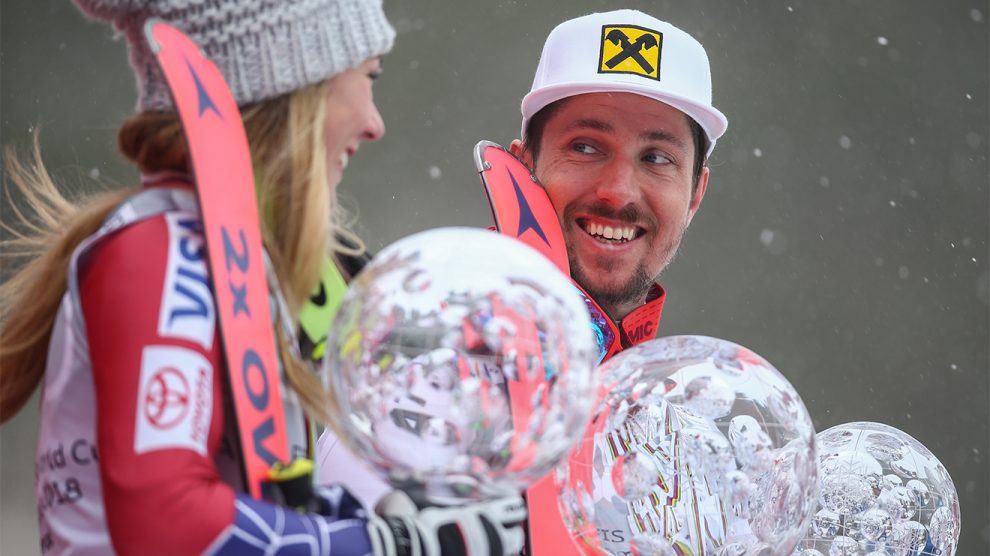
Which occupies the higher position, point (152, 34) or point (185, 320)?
point (152, 34)

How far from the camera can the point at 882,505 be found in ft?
5.48

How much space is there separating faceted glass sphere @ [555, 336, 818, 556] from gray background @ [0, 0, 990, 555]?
295cm

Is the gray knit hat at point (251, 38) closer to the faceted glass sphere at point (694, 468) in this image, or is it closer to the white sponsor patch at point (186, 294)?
the white sponsor patch at point (186, 294)

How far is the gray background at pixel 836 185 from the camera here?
430 cm

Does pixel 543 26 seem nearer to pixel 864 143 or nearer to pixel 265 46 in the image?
pixel 864 143

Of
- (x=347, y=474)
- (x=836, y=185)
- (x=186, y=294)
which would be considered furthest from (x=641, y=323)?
(x=836, y=185)

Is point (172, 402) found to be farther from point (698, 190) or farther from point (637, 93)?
point (698, 190)

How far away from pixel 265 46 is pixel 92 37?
3.01 m

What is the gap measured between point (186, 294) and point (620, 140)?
3.44ft

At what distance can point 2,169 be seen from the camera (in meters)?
3.73

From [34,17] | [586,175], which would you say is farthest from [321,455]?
[34,17]

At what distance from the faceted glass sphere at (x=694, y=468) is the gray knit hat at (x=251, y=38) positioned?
500 millimetres

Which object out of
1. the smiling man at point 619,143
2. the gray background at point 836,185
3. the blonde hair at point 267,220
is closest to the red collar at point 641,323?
the smiling man at point 619,143

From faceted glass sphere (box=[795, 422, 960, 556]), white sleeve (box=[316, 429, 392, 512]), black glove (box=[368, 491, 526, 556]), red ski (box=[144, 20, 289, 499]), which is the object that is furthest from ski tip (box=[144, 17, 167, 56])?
faceted glass sphere (box=[795, 422, 960, 556])
